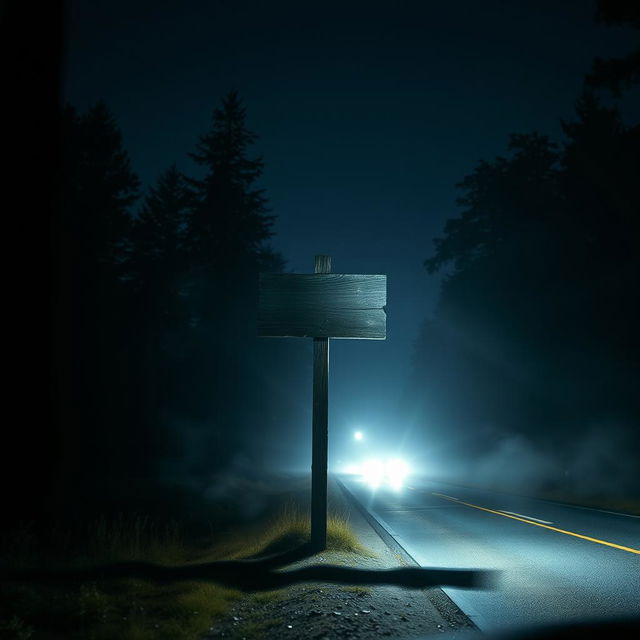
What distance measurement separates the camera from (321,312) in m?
9.07

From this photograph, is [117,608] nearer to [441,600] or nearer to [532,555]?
[441,600]

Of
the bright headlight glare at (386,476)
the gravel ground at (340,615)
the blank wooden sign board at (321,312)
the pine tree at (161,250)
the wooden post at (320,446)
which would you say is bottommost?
the bright headlight glare at (386,476)

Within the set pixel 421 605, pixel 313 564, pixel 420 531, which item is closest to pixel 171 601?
pixel 313 564

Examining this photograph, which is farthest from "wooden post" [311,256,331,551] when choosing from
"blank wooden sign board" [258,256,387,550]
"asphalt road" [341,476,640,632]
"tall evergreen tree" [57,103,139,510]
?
"tall evergreen tree" [57,103,139,510]

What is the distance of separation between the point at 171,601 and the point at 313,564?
6.76 ft

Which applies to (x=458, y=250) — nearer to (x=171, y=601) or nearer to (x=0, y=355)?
(x=0, y=355)

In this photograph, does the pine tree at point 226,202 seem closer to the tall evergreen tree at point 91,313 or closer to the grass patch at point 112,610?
the tall evergreen tree at point 91,313

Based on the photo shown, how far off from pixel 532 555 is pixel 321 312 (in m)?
5.40

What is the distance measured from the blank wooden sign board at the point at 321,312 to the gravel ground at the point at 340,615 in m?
2.21

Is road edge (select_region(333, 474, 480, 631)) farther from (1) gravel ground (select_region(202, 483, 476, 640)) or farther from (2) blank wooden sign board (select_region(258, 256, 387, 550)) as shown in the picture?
(2) blank wooden sign board (select_region(258, 256, 387, 550))

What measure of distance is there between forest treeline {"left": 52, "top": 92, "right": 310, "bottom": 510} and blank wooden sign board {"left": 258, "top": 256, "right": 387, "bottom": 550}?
1865 cm

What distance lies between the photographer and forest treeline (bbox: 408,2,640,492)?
2492cm

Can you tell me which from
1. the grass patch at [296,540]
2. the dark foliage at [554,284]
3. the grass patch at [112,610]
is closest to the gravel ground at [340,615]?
the grass patch at [112,610]

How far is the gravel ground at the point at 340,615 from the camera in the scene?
17.9 feet
